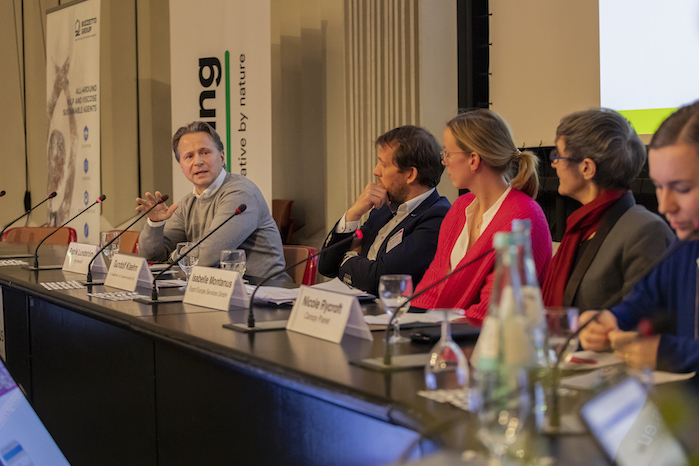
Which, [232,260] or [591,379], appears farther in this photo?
[232,260]

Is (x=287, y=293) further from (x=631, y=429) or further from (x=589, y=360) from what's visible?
(x=631, y=429)

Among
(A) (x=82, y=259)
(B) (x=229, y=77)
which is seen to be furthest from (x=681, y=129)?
(B) (x=229, y=77)

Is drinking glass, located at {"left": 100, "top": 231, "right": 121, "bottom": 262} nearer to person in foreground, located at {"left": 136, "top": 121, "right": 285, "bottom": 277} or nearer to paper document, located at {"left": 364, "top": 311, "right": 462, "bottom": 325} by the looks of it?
person in foreground, located at {"left": 136, "top": 121, "right": 285, "bottom": 277}

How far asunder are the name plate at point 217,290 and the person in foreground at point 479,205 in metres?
0.63

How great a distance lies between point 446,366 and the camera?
1.12 meters

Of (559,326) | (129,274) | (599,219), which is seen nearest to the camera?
(559,326)

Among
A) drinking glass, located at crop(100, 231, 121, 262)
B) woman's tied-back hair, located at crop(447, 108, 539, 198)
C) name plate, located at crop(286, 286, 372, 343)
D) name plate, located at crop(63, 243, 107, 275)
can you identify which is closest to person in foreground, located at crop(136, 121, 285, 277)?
A: drinking glass, located at crop(100, 231, 121, 262)

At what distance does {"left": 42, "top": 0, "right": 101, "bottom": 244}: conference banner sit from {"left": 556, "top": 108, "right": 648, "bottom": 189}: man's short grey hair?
14.3 feet

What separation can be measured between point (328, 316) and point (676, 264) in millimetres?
713

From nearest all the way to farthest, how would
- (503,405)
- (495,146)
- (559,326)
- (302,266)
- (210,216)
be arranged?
(503,405) → (559,326) → (495,146) → (302,266) → (210,216)

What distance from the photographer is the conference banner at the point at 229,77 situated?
179 inches

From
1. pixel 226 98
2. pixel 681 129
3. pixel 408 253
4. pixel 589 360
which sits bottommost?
pixel 589 360

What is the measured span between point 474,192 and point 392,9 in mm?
2418

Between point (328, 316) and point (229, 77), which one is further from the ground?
point (229, 77)
